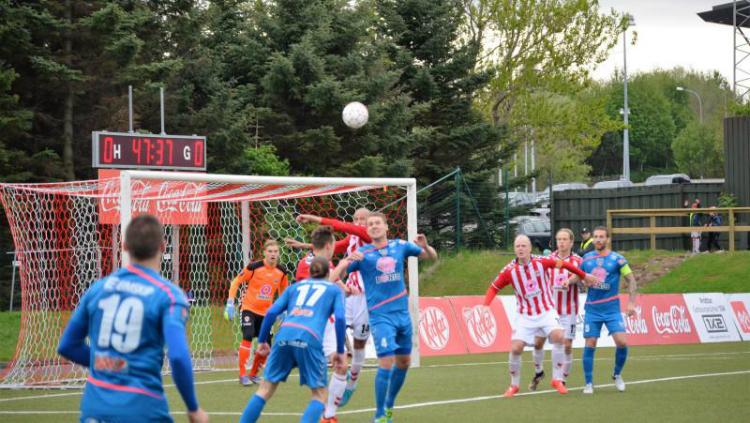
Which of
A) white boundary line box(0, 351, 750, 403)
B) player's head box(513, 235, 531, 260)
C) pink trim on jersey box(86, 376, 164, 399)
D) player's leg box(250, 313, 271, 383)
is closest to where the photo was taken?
pink trim on jersey box(86, 376, 164, 399)

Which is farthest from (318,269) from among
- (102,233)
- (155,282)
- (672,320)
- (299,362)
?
(672,320)

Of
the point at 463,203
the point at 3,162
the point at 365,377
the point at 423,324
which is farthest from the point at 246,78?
the point at 365,377

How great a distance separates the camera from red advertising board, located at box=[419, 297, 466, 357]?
71.3 feet

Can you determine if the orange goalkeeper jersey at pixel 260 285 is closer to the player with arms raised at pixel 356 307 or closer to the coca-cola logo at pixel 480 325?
the player with arms raised at pixel 356 307

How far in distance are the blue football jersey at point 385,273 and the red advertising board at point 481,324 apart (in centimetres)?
1104

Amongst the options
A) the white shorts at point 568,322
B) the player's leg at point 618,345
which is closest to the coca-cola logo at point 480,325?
the white shorts at point 568,322

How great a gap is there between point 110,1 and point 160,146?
35.4ft

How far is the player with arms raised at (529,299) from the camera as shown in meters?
13.9

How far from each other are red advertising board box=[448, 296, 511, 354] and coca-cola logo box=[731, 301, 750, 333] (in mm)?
5991

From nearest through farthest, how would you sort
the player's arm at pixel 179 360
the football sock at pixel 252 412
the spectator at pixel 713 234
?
the player's arm at pixel 179 360
the football sock at pixel 252 412
the spectator at pixel 713 234

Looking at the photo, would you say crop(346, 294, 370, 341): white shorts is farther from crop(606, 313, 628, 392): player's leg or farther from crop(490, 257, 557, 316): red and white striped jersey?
crop(606, 313, 628, 392): player's leg

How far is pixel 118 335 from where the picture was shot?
18.7ft

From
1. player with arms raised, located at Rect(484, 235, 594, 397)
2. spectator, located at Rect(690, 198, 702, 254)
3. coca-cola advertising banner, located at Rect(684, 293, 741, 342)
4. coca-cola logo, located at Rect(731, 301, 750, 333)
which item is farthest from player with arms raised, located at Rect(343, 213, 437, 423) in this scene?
spectator, located at Rect(690, 198, 702, 254)

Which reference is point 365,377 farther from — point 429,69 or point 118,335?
point 429,69
